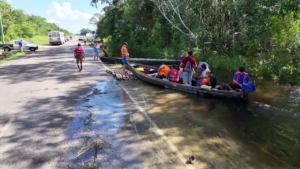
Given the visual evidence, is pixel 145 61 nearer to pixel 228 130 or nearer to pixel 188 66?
pixel 188 66

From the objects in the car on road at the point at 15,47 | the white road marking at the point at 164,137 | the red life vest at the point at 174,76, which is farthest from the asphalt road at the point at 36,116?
the car on road at the point at 15,47

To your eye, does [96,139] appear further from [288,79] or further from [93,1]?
[93,1]

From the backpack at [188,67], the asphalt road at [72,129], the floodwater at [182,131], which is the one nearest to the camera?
the asphalt road at [72,129]

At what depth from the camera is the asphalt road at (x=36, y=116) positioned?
4.39m

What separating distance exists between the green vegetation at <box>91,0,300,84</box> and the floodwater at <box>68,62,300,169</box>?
3.59 m

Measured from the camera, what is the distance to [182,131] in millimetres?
5715

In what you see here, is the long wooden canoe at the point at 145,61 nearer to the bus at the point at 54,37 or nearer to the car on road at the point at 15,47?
the car on road at the point at 15,47

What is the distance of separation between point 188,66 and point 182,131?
14.7 ft

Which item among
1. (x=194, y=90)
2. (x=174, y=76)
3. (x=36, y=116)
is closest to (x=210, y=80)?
(x=194, y=90)

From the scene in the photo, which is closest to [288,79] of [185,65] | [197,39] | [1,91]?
[185,65]

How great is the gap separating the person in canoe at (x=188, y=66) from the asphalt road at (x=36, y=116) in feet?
13.8

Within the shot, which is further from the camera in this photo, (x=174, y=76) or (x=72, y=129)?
(x=174, y=76)

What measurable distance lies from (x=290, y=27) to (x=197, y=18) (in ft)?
38.2

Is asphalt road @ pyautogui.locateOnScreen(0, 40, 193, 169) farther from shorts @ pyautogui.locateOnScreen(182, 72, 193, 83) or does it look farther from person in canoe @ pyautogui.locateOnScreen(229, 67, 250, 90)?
person in canoe @ pyautogui.locateOnScreen(229, 67, 250, 90)
